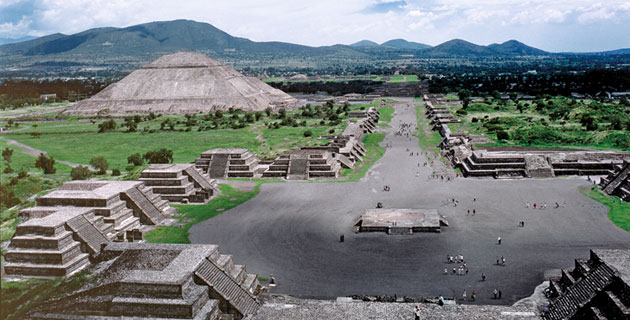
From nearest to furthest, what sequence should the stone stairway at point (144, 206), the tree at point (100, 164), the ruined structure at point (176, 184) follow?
the stone stairway at point (144, 206), the ruined structure at point (176, 184), the tree at point (100, 164)

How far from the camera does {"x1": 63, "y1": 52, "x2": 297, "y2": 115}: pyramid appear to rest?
5187 inches

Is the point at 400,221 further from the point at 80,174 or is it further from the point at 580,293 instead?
the point at 80,174

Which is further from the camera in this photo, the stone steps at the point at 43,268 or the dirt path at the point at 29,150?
the dirt path at the point at 29,150

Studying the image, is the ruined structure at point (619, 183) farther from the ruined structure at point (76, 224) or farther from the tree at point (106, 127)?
the tree at point (106, 127)

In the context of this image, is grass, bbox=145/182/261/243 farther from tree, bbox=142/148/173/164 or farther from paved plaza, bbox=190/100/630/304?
tree, bbox=142/148/173/164

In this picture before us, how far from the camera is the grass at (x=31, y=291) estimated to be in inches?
915

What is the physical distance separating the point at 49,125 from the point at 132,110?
25.1 metres

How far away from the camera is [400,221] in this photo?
3816cm

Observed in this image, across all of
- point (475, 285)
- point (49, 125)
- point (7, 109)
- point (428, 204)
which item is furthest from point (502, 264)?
point (7, 109)

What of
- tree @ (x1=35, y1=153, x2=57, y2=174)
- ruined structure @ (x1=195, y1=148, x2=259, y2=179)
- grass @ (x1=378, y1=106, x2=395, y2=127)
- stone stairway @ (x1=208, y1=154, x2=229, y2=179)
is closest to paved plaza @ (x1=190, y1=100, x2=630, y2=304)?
ruined structure @ (x1=195, y1=148, x2=259, y2=179)

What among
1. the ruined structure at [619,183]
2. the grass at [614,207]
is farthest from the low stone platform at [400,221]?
the ruined structure at [619,183]

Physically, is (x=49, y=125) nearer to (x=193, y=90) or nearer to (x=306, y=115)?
(x=193, y=90)

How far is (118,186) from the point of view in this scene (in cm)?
3938

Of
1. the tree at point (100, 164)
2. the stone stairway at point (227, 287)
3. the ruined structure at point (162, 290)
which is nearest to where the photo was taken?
the ruined structure at point (162, 290)
